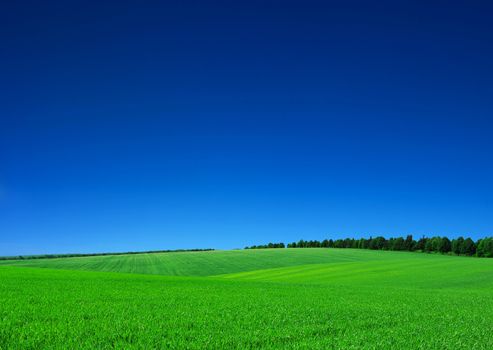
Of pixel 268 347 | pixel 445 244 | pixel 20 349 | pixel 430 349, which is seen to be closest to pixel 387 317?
pixel 430 349

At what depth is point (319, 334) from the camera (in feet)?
31.4

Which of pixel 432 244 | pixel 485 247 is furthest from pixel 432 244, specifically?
pixel 485 247

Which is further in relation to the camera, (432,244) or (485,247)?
(432,244)

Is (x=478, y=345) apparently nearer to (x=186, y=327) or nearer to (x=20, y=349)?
(x=186, y=327)

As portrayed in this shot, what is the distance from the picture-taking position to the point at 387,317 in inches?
498

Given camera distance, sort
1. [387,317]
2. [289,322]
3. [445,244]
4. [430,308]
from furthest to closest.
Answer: [445,244] → [430,308] → [387,317] → [289,322]

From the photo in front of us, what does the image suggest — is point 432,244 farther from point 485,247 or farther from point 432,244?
point 485,247

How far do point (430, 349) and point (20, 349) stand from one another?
→ 321 inches

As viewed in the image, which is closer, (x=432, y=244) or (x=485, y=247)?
(x=485, y=247)

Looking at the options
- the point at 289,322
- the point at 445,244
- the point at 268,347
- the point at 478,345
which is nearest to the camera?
the point at 268,347

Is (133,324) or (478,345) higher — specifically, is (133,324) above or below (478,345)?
above

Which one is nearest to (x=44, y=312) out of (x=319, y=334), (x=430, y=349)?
(x=319, y=334)

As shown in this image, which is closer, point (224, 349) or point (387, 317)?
point (224, 349)

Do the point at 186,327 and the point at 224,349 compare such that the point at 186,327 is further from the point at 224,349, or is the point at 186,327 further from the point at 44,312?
the point at 44,312
